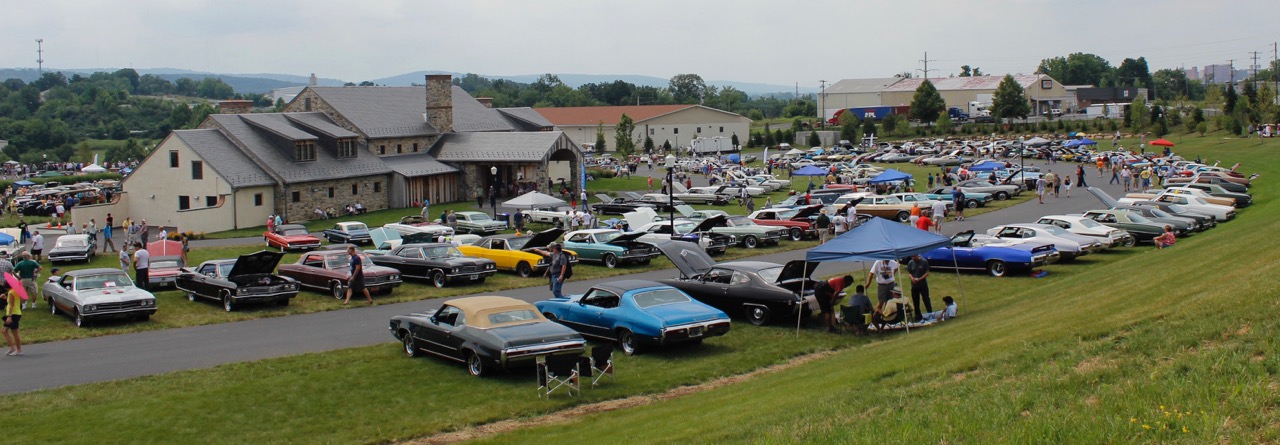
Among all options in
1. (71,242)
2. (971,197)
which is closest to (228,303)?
(71,242)

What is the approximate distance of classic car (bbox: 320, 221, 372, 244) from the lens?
42219 millimetres

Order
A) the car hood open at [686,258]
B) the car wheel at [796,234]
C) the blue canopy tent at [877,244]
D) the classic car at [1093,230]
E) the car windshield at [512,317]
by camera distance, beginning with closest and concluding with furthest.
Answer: the car windshield at [512,317] < the blue canopy tent at [877,244] < the car hood open at [686,258] < the classic car at [1093,230] < the car wheel at [796,234]

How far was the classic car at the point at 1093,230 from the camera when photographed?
3031cm

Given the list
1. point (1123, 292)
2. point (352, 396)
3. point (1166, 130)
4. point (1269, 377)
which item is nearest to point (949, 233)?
point (1123, 292)

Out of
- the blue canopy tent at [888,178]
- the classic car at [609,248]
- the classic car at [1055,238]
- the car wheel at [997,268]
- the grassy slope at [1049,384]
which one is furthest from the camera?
the blue canopy tent at [888,178]

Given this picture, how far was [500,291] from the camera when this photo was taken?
2841cm

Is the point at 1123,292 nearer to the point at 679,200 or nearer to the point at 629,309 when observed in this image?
the point at 629,309

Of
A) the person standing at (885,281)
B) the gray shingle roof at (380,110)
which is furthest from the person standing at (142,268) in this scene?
the gray shingle roof at (380,110)

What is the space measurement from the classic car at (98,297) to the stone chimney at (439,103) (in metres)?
44.1

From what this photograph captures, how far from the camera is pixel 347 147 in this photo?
195 ft

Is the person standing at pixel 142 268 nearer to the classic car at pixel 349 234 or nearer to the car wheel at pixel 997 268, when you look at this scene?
the classic car at pixel 349 234

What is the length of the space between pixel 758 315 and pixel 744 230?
15.8m

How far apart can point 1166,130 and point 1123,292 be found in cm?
8592

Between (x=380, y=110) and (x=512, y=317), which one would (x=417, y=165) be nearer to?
(x=380, y=110)
